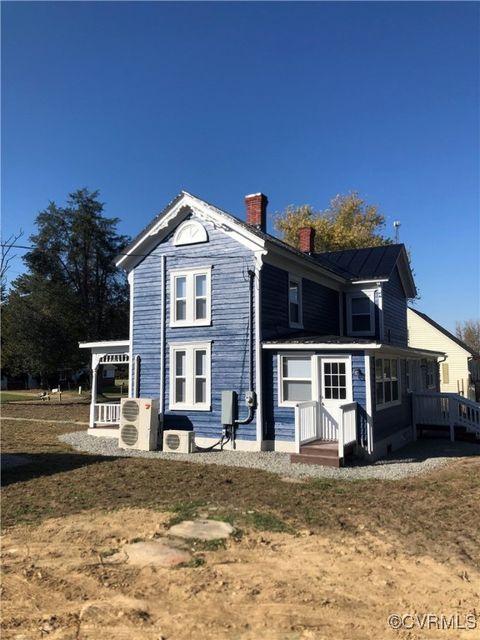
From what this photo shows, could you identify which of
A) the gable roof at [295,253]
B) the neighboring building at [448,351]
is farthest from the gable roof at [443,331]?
the gable roof at [295,253]

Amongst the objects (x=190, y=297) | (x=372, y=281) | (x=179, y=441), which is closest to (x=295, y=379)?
(x=179, y=441)

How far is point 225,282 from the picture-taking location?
14891 millimetres

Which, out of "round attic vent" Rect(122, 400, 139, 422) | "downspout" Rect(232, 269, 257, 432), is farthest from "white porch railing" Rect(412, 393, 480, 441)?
"round attic vent" Rect(122, 400, 139, 422)

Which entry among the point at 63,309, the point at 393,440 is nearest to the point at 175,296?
the point at 393,440

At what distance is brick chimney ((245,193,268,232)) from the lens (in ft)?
58.3

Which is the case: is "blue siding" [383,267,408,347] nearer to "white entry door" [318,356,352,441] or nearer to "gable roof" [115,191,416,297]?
"gable roof" [115,191,416,297]

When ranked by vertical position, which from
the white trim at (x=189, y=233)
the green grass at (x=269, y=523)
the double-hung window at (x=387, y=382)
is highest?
the white trim at (x=189, y=233)

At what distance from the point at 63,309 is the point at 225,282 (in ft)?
81.6

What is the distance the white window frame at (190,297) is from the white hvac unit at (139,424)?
101 inches

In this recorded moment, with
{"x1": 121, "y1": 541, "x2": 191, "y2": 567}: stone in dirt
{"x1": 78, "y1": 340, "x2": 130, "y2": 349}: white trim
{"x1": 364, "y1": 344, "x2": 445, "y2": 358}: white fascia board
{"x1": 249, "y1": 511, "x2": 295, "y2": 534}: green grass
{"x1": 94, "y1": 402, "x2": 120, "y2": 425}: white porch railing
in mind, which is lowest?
{"x1": 249, "y1": 511, "x2": 295, "y2": 534}: green grass

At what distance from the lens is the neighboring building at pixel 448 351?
34375 mm

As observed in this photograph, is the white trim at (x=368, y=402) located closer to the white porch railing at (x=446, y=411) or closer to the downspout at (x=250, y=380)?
the downspout at (x=250, y=380)

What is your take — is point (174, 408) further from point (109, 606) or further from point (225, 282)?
point (109, 606)

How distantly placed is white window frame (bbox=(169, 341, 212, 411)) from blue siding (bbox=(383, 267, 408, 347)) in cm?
747
